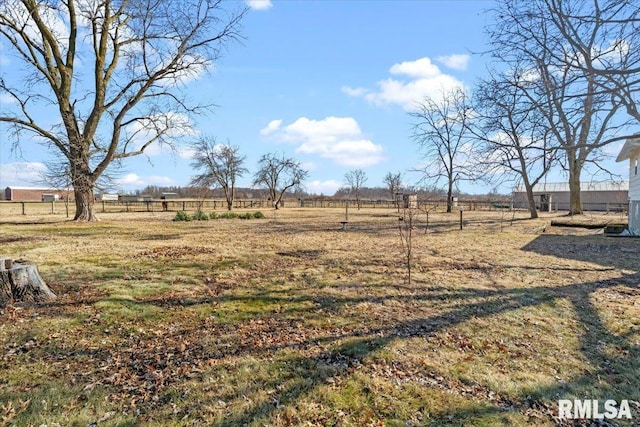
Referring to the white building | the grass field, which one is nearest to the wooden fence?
the white building

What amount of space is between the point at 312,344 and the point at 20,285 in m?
3.95

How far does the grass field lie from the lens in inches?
115

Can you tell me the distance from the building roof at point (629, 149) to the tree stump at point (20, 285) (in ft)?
57.4

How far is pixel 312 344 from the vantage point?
159 inches

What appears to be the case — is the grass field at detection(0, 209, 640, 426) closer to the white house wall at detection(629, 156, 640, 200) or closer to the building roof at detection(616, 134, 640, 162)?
the building roof at detection(616, 134, 640, 162)

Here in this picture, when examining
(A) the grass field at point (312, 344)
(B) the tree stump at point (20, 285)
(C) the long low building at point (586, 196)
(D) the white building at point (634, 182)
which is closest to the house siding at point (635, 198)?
(D) the white building at point (634, 182)

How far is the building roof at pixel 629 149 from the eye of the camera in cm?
1361

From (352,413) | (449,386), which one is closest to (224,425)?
(352,413)

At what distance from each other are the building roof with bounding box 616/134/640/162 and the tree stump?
17.5 metres

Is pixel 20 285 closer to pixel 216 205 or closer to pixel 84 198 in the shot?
pixel 84 198

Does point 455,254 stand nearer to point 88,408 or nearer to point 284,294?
point 284,294

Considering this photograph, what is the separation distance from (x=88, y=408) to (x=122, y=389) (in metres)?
0.29

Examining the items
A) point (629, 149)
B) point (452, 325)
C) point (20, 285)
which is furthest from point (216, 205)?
point (452, 325)

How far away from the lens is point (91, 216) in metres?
17.2
